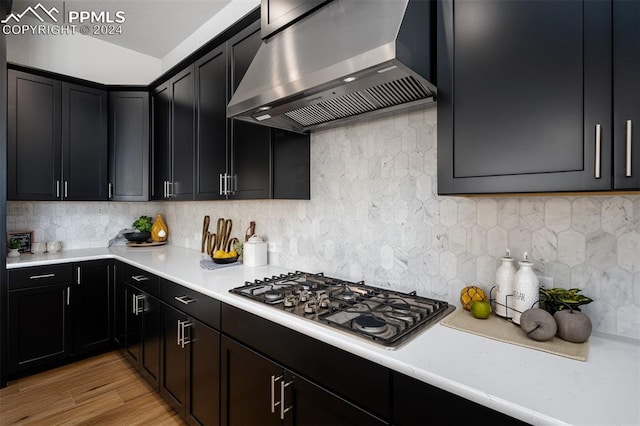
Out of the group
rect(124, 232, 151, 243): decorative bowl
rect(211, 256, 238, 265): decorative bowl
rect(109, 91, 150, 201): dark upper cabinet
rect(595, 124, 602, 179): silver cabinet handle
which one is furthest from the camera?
rect(124, 232, 151, 243): decorative bowl

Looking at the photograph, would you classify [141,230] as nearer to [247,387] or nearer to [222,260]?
[222,260]

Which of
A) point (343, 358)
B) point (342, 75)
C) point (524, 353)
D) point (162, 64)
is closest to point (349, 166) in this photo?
point (342, 75)

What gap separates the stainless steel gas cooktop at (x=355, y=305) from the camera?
3.57 feet

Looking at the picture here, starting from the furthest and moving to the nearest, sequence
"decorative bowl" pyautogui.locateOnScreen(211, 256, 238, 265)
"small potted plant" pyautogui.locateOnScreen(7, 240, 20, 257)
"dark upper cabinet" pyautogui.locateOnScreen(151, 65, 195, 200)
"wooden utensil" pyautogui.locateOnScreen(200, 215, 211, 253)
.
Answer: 1. "wooden utensil" pyautogui.locateOnScreen(200, 215, 211, 253)
2. "small potted plant" pyautogui.locateOnScreen(7, 240, 20, 257)
3. "dark upper cabinet" pyautogui.locateOnScreen(151, 65, 195, 200)
4. "decorative bowl" pyautogui.locateOnScreen(211, 256, 238, 265)

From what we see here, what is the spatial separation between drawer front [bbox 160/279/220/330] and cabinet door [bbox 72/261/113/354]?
1.17 metres

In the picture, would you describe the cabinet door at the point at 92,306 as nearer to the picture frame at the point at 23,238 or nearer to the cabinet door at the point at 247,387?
the picture frame at the point at 23,238

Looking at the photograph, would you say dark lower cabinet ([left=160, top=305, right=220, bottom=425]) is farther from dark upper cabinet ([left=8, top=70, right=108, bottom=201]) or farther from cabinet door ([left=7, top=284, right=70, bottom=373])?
dark upper cabinet ([left=8, top=70, right=108, bottom=201])

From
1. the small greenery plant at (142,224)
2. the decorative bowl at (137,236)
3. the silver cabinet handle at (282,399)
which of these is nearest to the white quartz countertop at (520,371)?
the silver cabinet handle at (282,399)

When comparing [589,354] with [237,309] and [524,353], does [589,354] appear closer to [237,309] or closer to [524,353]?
[524,353]

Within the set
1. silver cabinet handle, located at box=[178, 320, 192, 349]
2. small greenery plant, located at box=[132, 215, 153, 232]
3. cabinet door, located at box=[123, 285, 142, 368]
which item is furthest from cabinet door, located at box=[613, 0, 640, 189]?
small greenery plant, located at box=[132, 215, 153, 232]

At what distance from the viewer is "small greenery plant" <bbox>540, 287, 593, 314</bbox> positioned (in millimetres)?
1046

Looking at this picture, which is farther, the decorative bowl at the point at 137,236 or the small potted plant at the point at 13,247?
the decorative bowl at the point at 137,236

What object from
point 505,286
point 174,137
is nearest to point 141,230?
point 174,137

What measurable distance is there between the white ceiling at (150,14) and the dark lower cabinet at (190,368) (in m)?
2.62
